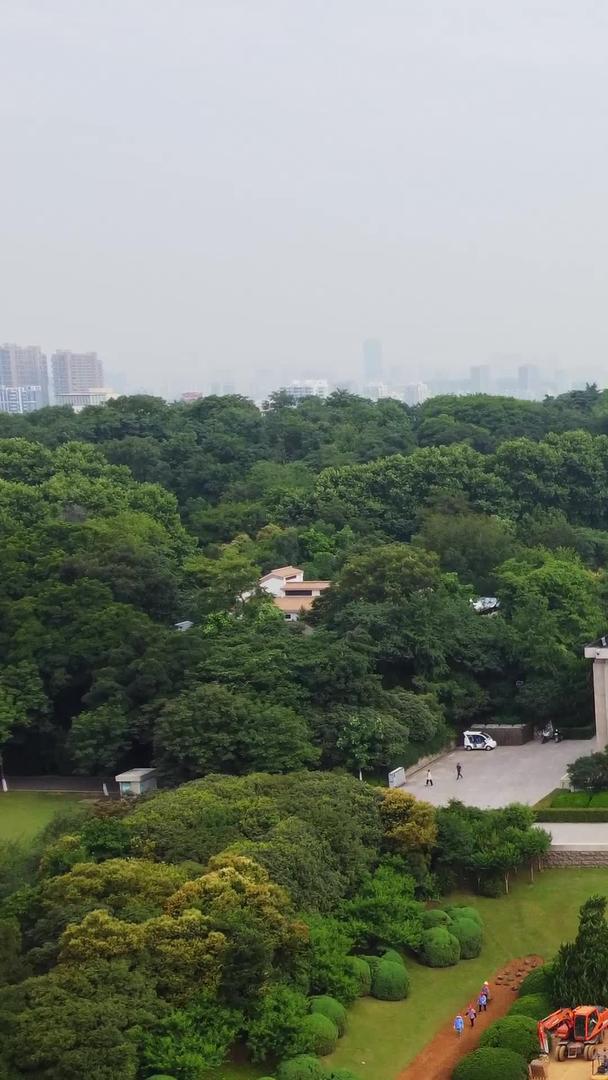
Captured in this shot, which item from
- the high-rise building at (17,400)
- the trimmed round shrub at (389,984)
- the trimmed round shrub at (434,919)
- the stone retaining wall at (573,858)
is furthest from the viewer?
the high-rise building at (17,400)

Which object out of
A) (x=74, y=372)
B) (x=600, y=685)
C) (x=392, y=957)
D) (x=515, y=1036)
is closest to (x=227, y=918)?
(x=392, y=957)

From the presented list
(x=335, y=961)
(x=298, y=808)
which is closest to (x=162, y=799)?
(x=298, y=808)

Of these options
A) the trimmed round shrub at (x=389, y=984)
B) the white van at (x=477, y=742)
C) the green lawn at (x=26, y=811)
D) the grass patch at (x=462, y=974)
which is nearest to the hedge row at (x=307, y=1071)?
the grass patch at (x=462, y=974)

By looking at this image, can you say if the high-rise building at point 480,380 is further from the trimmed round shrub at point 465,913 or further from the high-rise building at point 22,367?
the trimmed round shrub at point 465,913

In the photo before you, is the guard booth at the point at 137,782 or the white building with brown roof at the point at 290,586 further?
the white building with brown roof at the point at 290,586

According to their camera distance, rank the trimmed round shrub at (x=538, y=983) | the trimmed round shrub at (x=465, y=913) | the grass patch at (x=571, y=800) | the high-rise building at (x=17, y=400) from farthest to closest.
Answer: the high-rise building at (x=17, y=400)
the grass patch at (x=571, y=800)
the trimmed round shrub at (x=465, y=913)
the trimmed round shrub at (x=538, y=983)

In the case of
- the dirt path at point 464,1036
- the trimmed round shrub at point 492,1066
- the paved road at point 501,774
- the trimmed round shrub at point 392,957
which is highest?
the paved road at point 501,774

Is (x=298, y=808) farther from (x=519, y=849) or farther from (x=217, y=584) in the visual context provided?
(x=217, y=584)

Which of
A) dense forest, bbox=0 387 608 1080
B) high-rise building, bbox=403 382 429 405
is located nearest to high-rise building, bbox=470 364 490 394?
high-rise building, bbox=403 382 429 405
